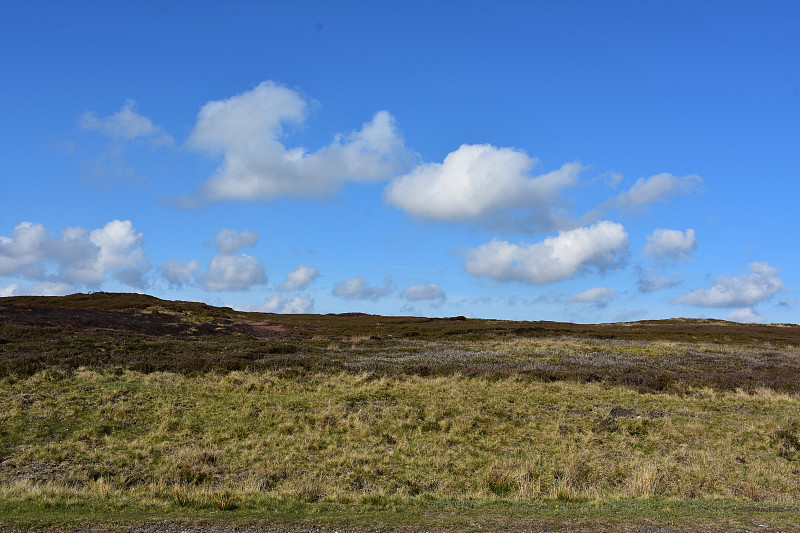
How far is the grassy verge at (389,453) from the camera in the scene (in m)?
12.1

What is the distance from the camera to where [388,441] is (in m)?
19.7

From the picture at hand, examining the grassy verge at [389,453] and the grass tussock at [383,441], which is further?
the grass tussock at [383,441]

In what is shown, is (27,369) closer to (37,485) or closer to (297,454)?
(37,485)

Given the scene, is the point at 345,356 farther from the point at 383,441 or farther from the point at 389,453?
the point at 389,453

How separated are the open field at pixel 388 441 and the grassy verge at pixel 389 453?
9 centimetres

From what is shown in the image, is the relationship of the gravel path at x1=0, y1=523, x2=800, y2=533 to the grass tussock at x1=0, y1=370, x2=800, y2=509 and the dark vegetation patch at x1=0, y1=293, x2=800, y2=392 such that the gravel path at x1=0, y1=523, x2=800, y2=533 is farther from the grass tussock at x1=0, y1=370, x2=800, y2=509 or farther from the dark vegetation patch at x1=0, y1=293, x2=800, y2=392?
the dark vegetation patch at x1=0, y1=293, x2=800, y2=392

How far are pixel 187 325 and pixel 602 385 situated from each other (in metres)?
50.8

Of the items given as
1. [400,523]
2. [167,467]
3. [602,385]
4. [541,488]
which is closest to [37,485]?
[167,467]

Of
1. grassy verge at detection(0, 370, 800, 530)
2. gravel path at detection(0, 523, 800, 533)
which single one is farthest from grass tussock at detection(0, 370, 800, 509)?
gravel path at detection(0, 523, 800, 533)

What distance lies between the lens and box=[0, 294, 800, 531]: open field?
479 inches

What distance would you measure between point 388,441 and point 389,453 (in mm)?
1536

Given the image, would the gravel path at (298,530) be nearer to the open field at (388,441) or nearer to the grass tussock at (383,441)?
the open field at (388,441)

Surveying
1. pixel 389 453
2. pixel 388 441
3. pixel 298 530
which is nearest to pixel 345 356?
pixel 388 441

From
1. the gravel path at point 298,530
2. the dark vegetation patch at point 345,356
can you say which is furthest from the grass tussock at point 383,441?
the dark vegetation patch at point 345,356
